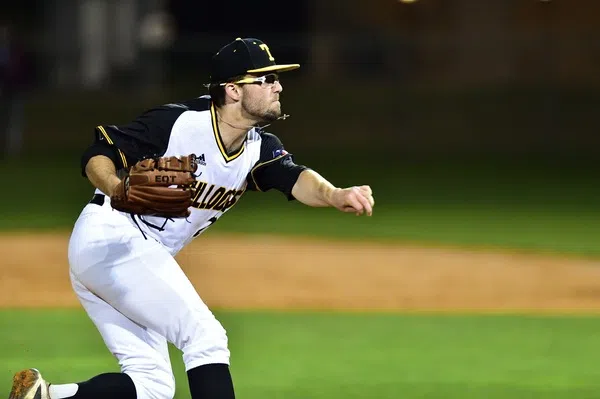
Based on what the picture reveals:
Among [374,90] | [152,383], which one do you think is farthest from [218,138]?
[374,90]

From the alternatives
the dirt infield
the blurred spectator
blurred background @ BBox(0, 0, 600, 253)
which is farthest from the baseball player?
the blurred spectator

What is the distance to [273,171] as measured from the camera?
213 inches

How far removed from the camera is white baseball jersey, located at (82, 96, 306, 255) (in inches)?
202

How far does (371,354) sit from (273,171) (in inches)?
108

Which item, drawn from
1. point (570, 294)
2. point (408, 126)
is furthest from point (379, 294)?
point (408, 126)

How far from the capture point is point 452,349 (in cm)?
798

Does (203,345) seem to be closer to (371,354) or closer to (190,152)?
(190,152)

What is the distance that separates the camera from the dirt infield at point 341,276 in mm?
9922

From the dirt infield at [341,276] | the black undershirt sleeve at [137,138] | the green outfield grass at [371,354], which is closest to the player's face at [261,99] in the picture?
the black undershirt sleeve at [137,138]

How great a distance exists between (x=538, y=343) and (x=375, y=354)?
1.24 meters

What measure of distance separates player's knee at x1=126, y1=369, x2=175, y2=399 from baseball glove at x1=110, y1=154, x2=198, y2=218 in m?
0.75

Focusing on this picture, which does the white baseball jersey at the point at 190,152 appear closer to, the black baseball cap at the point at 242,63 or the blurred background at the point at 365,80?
the black baseball cap at the point at 242,63

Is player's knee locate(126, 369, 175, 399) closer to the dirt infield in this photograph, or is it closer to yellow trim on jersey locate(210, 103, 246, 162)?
yellow trim on jersey locate(210, 103, 246, 162)

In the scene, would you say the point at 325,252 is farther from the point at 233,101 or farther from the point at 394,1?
the point at 394,1
